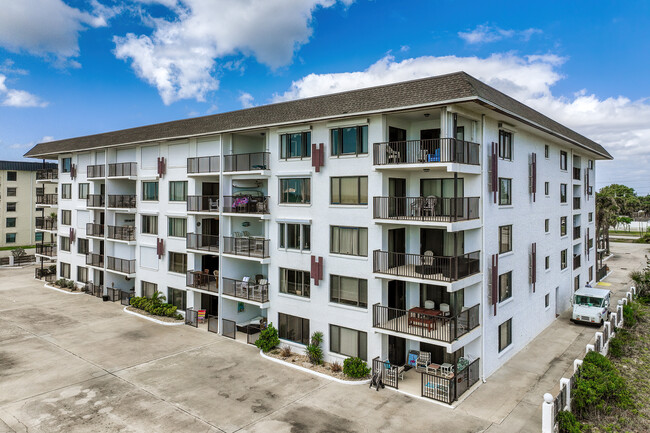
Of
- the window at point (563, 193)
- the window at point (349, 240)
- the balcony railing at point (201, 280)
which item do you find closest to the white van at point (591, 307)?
the window at point (563, 193)

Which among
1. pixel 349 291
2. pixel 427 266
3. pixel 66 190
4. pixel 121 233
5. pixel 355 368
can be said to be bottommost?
pixel 355 368

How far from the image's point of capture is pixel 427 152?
662 inches

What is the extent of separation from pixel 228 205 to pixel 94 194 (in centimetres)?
1637

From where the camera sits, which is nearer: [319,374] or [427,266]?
[427,266]

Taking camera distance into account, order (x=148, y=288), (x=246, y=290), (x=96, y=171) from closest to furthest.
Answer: (x=246, y=290), (x=148, y=288), (x=96, y=171)

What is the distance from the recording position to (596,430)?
45.9 ft

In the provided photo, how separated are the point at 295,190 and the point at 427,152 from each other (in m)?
7.35

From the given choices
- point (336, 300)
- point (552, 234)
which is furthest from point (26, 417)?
point (552, 234)

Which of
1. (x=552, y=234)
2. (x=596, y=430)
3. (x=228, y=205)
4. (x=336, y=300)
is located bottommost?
(x=596, y=430)

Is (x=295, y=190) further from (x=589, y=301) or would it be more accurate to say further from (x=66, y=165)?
(x=66, y=165)

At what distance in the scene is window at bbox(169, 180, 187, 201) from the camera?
89.1 feet

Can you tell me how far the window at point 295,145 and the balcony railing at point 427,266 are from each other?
6.70m

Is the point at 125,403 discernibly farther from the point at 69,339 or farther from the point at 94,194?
the point at 94,194

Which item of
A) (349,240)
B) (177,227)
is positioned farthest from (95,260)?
(349,240)
